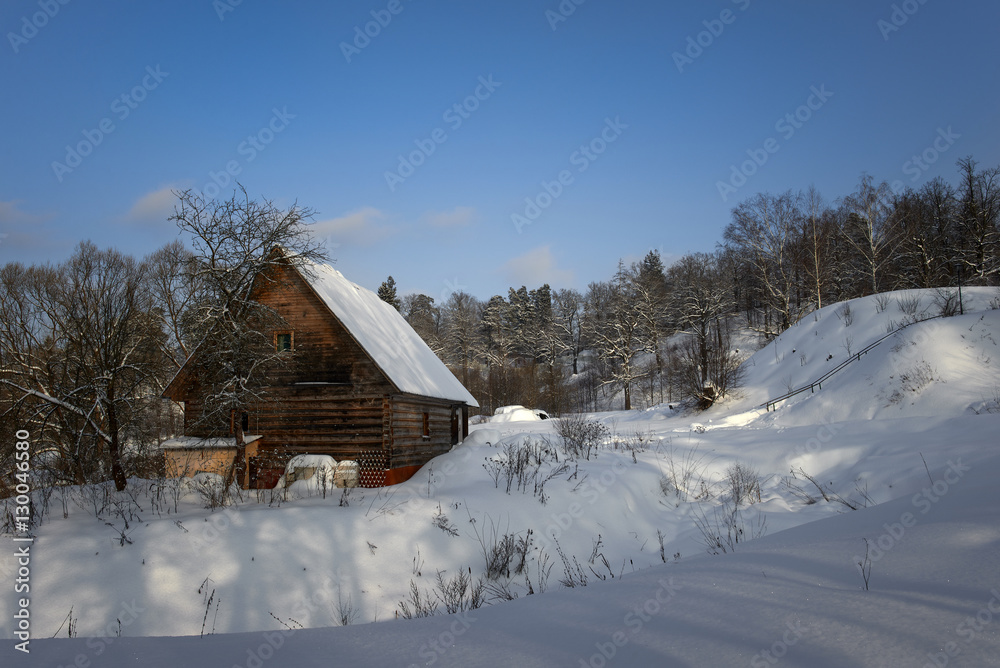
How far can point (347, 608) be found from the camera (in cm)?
809

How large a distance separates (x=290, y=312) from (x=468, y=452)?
22.8ft

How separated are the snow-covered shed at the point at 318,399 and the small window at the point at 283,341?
0.03 m

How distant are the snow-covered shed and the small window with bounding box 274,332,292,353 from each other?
29mm

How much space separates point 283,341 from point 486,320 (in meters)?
37.5

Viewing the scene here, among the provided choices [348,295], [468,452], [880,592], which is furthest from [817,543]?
[348,295]

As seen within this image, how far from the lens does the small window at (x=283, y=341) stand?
15.8 metres

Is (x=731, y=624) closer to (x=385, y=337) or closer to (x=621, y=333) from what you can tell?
(x=385, y=337)

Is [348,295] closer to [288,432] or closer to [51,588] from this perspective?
[288,432]

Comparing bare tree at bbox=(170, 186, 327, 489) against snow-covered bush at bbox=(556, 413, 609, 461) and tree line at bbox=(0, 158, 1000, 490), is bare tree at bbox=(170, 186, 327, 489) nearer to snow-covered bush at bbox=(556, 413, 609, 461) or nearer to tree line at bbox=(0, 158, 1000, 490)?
tree line at bbox=(0, 158, 1000, 490)

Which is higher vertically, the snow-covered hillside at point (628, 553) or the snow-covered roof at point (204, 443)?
the snow-covered roof at point (204, 443)

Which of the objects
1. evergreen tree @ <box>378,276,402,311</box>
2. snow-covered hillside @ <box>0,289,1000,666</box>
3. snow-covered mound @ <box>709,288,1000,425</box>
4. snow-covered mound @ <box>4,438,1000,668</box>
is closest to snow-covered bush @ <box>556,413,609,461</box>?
snow-covered hillside @ <box>0,289,1000,666</box>

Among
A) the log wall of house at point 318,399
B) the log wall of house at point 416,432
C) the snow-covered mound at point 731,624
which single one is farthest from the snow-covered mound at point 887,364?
the log wall of house at point 318,399

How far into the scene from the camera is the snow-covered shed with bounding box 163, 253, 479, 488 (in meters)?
15.0

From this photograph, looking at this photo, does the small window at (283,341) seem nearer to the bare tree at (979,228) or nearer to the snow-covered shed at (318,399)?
the snow-covered shed at (318,399)
